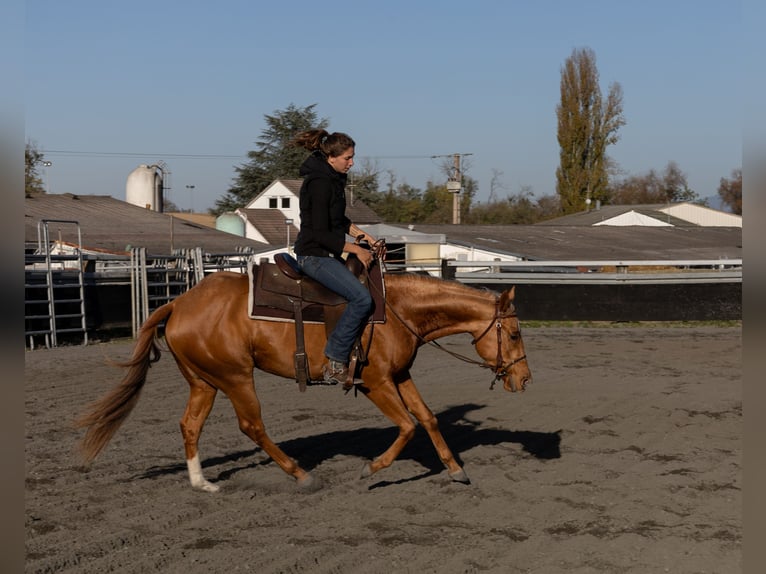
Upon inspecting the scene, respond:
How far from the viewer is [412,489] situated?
6598mm

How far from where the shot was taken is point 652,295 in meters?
19.7

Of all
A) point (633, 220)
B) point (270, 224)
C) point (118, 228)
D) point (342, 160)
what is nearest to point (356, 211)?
point (270, 224)

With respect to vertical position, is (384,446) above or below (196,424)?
below

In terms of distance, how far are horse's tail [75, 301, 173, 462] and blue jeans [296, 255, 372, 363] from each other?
47.5 inches

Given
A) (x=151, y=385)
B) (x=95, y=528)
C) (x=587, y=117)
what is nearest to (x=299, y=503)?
(x=95, y=528)

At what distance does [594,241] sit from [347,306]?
4161cm

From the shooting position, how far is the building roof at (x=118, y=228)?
38062 mm

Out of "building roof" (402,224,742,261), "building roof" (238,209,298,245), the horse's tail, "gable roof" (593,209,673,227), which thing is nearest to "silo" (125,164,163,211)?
"building roof" (238,209,298,245)

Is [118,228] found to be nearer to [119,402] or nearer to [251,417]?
[119,402]

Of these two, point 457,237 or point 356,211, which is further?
point 356,211

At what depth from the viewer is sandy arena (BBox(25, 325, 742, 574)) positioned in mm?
5000

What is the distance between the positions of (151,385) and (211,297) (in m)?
5.88

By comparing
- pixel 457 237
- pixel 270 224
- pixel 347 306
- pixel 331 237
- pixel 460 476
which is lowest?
pixel 460 476

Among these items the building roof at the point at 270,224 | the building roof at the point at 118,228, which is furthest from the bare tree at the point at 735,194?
the building roof at the point at 270,224
